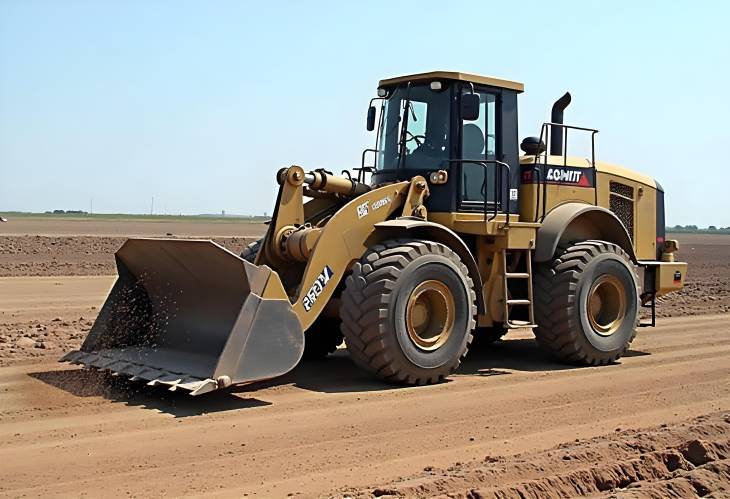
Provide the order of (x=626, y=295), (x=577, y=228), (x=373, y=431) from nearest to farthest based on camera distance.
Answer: (x=373, y=431)
(x=626, y=295)
(x=577, y=228)

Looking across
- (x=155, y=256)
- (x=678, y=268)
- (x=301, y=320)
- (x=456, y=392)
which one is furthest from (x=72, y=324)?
(x=678, y=268)

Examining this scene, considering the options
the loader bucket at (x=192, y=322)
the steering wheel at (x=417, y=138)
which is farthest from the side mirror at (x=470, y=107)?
the loader bucket at (x=192, y=322)

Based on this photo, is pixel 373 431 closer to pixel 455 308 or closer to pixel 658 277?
pixel 455 308

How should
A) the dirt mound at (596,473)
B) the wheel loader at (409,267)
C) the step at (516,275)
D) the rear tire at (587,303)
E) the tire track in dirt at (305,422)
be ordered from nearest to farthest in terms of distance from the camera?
the dirt mound at (596,473)
the tire track in dirt at (305,422)
the wheel loader at (409,267)
the step at (516,275)
the rear tire at (587,303)

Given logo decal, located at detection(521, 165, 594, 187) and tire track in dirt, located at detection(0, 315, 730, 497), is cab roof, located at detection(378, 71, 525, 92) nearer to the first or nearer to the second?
logo decal, located at detection(521, 165, 594, 187)

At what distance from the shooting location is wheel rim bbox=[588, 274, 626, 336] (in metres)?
10.4

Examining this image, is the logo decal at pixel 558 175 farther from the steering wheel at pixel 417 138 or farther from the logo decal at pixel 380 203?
the logo decal at pixel 380 203

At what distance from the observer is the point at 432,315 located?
895cm

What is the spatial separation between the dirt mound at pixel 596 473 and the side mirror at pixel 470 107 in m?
3.78

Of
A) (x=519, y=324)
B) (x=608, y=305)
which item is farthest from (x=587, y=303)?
(x=519, y=324)

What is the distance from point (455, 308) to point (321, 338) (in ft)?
5.84

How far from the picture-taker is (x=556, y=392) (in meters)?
8.62

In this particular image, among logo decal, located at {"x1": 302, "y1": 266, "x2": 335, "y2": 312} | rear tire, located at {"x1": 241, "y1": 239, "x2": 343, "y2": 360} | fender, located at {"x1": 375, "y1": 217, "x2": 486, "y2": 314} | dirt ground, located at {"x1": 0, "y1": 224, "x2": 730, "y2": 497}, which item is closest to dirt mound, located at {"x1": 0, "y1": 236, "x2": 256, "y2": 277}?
dirt ground, located at {"x1": 0, "y1": 224, "x2": 730, "y2": 497}

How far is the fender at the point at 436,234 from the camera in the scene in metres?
8.81
